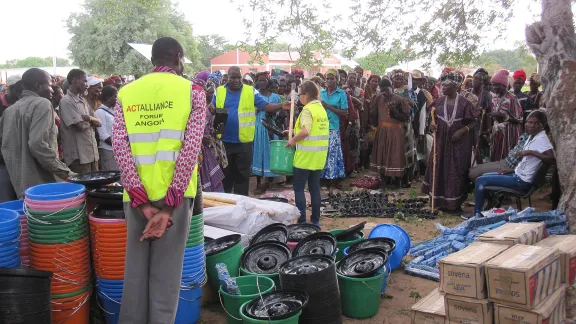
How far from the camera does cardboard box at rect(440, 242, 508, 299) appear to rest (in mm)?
3410

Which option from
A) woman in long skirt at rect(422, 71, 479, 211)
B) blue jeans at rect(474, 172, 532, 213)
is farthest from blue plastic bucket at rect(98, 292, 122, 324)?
woman in long skirt at rect(422, 71, 479, 211)

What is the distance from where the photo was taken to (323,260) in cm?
401

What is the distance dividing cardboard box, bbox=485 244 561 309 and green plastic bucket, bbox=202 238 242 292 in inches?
84.2

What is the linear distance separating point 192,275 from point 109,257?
64 centimetres

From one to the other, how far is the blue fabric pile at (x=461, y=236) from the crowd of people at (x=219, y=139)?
0.96 meters

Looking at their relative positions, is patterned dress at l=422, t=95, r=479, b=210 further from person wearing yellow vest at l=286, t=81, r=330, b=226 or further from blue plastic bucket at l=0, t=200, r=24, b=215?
blue plastic bucket at l=0, t=200, r=24, b=215

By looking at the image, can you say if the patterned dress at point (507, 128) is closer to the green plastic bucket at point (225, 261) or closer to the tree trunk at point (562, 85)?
the tree trunk at point (562, 85)

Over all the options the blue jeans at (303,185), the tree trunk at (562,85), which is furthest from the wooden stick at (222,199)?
the tree trunk at (562,85)

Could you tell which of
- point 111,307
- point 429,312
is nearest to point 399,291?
point 429,312

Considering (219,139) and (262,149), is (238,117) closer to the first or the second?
(219,139)

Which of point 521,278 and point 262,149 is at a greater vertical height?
point 262,149

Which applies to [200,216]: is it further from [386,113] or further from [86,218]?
[386,113]

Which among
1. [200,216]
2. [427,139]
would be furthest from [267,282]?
[427,139]

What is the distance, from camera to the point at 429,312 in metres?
3.64
